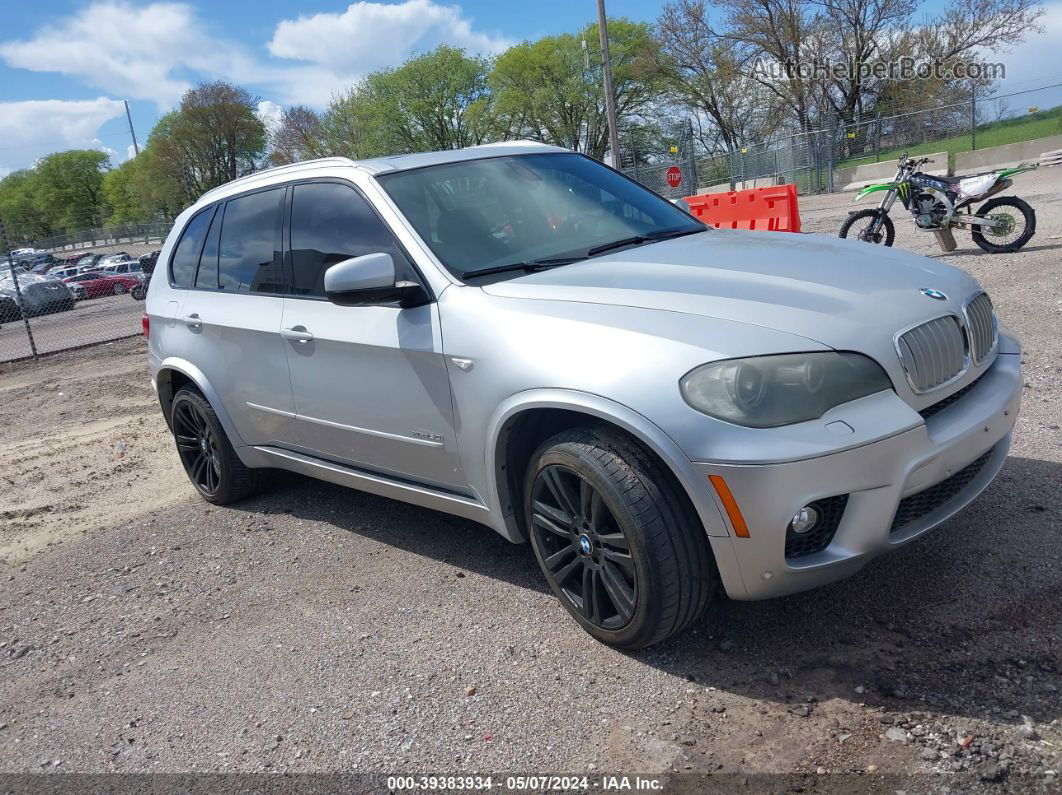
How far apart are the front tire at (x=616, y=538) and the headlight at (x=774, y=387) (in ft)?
1.02

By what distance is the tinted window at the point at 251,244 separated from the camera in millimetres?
4465

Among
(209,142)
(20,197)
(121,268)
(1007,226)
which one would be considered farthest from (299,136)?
(1007,226)

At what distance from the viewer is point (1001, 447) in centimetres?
330

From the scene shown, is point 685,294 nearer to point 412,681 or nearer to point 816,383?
point 816,383

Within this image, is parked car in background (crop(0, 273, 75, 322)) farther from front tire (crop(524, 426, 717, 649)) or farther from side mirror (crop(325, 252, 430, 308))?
front tire (crop(524, 426, 717, 649))

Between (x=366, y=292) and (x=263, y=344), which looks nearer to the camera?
(x=366, y=292)

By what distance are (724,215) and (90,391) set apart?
811cm

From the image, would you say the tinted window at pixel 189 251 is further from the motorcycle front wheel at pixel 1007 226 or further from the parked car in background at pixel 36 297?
the parked car in background at pixel 36 297

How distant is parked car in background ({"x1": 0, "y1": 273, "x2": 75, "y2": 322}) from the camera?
78.1ft

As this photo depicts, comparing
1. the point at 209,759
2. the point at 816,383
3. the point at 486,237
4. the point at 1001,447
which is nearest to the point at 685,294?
the point at 816,383

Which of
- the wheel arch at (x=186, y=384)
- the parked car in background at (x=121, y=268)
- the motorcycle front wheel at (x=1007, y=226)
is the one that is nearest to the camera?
the wheel arch at (x=186, y=384)

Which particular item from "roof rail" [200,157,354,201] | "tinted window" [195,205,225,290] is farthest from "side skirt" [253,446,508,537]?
"roof rail" [200,157,354,201]

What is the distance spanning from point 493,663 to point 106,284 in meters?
33.9

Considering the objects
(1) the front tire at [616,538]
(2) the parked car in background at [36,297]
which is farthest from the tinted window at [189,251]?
(2) the parked car in background at [36,297]
